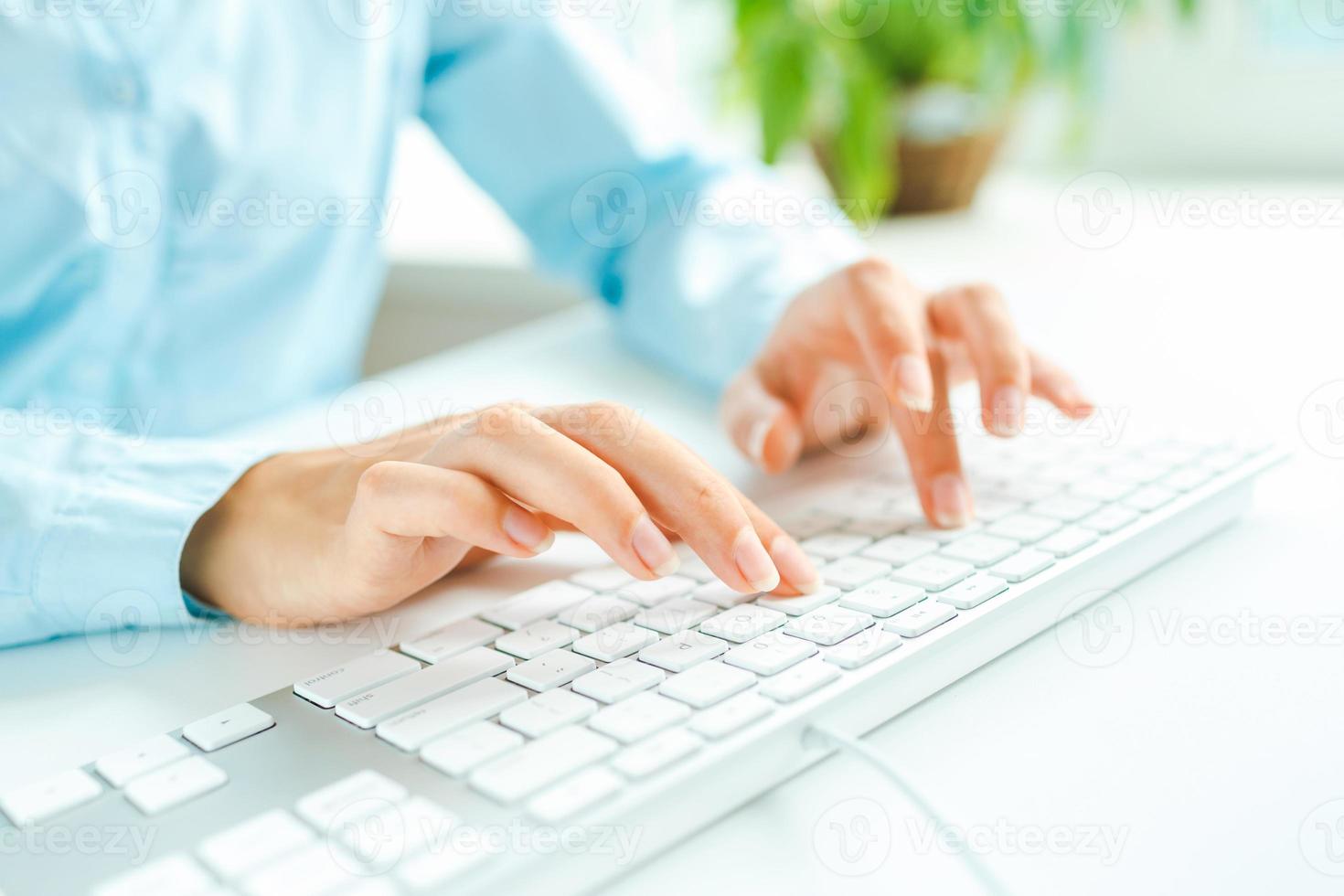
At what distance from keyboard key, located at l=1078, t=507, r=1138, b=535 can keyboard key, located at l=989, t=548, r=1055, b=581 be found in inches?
1.5

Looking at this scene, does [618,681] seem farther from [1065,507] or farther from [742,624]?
[1065,507]

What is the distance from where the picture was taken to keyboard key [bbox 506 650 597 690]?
364 millimetres

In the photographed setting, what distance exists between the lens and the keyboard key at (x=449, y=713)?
0.34 metres

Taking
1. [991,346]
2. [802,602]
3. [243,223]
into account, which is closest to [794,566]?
[802,602]

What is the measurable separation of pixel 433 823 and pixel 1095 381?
578 millimetres

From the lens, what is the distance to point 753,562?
0.41 meters

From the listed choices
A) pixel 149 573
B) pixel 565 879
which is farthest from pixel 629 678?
pixel 149 573

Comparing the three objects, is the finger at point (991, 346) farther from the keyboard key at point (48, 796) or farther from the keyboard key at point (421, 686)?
the keyboard key at point (48, 796)

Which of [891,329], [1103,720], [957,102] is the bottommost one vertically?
[1103,720]

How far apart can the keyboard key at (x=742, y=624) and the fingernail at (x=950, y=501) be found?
12 centimetres

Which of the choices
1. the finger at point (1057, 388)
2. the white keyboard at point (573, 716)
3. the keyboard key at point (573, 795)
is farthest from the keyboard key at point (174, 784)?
the finger at point (1057, 388)

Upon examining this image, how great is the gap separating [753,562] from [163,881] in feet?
0.73

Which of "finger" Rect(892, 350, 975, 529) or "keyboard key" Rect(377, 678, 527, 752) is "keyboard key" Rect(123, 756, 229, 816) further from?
"finger" Rect(892, 350, 975, 529)

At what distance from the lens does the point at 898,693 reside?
0.37 metres
